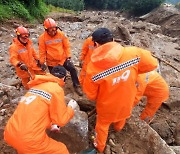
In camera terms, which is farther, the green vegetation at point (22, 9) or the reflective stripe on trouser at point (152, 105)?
the green vegetation at point (22, 9)

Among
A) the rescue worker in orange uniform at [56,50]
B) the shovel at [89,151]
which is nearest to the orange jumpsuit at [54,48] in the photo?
the rescue worker in orange uniform at [56,50]

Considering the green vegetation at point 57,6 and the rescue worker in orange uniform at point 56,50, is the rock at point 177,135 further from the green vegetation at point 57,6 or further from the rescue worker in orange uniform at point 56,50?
the green vegetation at point 57,6

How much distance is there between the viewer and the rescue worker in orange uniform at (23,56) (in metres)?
A: 6.45

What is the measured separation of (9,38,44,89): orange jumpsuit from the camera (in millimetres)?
6512

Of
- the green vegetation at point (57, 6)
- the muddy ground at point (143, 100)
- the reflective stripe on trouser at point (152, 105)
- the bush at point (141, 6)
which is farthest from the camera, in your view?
the bush at point (141, 6)

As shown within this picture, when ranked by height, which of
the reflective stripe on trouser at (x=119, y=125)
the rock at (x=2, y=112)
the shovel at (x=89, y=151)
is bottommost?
the shovel at (x=89, y=151)

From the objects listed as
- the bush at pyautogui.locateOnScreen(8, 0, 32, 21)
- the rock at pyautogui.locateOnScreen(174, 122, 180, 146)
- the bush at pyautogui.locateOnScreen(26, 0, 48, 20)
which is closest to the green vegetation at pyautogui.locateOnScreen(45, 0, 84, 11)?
the bush at pyautogui.locateOnScreen(26, 0, 48, 20)

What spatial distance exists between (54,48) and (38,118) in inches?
115

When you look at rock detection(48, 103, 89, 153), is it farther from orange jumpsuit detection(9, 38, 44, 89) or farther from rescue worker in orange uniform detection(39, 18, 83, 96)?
orange jumpsuit detection(9, 38, 44, 89)

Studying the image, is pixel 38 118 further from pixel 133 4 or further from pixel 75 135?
pixel 133 4

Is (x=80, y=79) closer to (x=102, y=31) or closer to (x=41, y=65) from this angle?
(x=41, y=65)

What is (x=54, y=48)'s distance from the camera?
6625 mm

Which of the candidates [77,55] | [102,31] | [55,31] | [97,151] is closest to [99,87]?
[102,31]

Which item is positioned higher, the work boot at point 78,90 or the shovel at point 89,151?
the shovel at point 89,151
